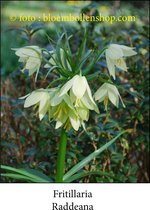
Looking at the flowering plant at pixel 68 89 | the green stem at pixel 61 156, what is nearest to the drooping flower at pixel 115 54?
the flowering plant at pixel 68 89

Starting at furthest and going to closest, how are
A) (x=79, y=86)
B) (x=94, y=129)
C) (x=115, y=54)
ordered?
1. (x=94, y=129)
2. (x=115, y=54)
3. (x=79, y=86)

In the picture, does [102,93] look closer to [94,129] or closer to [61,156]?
[61,156]

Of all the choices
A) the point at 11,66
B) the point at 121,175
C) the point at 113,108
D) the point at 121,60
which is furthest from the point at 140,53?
the point at 11,66

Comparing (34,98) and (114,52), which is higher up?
(114,52)

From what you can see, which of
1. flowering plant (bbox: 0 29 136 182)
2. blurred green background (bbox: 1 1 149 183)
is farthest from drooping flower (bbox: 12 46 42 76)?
blurred green background (bbox: 1 1 149 183)

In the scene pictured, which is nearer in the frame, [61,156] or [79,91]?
[79,91]

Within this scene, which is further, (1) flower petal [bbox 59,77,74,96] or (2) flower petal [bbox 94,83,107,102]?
(2) flower petal [bbox 94,83,107,102]

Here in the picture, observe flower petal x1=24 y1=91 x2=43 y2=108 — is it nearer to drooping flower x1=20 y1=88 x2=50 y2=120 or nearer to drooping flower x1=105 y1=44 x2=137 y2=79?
drooping flower x1=20 y1=88 x2=50 y2=120

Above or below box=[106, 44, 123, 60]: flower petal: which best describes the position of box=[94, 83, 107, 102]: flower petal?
below

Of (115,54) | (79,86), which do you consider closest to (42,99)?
(79,86)
